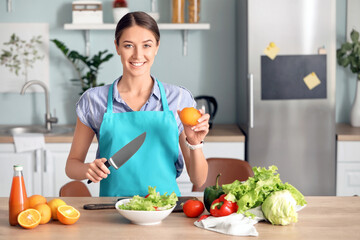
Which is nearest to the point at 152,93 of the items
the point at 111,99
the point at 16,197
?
the point at 111,99

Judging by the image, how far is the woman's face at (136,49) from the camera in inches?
76.7

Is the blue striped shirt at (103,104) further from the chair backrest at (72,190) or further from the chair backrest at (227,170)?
the chair backrest at (227,170)

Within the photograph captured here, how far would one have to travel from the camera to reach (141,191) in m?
2.03

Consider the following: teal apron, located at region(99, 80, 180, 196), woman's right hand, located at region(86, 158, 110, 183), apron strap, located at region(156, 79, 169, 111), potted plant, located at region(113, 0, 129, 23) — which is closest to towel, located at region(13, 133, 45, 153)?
potted plant, located at region(113, 0, 129, 23)

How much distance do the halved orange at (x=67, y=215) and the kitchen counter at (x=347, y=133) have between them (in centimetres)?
227

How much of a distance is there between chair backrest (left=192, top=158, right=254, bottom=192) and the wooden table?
74 centimetres

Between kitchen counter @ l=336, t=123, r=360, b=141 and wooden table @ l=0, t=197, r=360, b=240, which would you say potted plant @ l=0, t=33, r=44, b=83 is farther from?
wooden table @ l=0, t=197, r=360, b=240

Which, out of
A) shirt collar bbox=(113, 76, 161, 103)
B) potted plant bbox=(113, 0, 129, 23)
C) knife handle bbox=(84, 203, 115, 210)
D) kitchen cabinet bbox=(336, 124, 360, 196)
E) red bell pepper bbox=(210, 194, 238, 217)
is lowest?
kitchen cabinet bbox=(336, 124, 360, 196)

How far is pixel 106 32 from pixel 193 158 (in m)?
2.28

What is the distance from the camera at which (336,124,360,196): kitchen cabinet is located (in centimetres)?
344

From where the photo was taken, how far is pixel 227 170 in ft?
8.44

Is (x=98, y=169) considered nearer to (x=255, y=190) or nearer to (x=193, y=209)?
(x=193, y=209)

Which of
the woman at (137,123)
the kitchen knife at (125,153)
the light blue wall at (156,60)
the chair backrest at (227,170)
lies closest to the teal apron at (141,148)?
the woman at (137,123)

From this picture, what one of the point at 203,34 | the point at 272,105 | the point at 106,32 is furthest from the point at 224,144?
the point at 106,32
